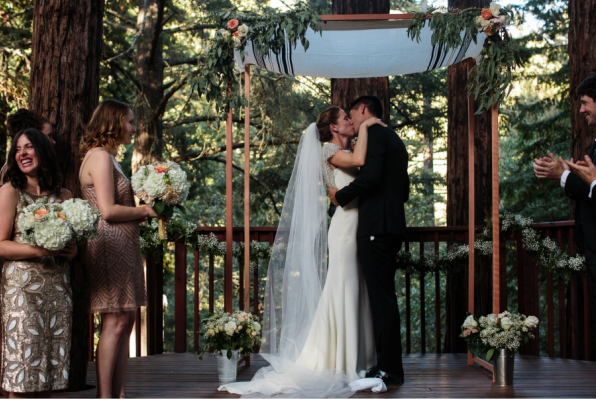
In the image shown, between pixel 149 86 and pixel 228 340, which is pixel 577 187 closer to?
pixel 228 340

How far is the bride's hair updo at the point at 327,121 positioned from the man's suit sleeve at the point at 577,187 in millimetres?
1798

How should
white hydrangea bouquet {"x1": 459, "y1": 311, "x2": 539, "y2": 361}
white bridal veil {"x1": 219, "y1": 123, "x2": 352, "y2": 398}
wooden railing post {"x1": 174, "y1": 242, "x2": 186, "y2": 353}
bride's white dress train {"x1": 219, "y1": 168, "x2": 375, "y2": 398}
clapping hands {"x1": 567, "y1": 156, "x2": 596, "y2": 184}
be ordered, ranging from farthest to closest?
wooden railing post {"x1": 174, "y1": 242, "x2": 186, "y2": 353}
white bridal veil {"x1": 219, "y1": 123, "x2": 352, "y2": 398}
bride's white dress train {"x1": 219, "y1": 168, "x2": 375, "y2": 398}
white hydrangea bouquet {"x1": 459, "y1": 311, "x2": 539, "y2": 361}
clapping hands {"x1": 567, "y1": 156, "x2": 596, "y2": 184}

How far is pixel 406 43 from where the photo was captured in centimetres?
517

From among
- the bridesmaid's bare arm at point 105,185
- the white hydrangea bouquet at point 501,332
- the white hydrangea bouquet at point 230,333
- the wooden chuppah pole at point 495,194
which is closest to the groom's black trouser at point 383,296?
the white hydrangea bouquet at point 501,332

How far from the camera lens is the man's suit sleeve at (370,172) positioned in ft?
→ 15.0

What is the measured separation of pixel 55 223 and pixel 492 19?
3316 mm

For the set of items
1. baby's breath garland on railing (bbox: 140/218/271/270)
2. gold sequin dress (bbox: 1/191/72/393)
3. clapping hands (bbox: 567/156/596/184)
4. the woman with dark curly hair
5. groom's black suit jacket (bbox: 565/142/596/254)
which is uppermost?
the woman with dark curly hair

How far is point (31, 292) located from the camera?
10.6 ft

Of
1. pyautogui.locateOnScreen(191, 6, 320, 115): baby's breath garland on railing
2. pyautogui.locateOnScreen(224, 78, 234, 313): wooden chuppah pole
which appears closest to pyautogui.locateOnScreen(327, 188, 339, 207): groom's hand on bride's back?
pyautogui.locateOnScreen(224, 78, 234, 313): wooden chuppah pole

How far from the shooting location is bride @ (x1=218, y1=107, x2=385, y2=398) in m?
4.67

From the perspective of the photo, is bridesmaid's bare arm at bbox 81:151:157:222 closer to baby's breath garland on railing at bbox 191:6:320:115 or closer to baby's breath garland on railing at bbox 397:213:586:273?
baby's breath garland on railing at bbox 191:6:320:115

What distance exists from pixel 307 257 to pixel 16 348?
225 centimetres

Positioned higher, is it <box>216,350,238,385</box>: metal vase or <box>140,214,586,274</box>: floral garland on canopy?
<box>140,214,586,274</box>: floral garland on canopy

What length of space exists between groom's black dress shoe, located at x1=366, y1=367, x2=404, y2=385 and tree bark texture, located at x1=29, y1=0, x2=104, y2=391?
6.73 ft
